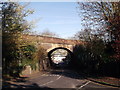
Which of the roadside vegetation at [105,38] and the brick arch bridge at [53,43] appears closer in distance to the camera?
the roadside vegetation at [105,38]

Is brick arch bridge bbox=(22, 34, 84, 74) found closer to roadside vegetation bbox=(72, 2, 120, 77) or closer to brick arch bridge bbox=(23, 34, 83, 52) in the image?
brick arch bridge bbox=(23, 34, 83, 52)

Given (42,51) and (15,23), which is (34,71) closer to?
(42,51)

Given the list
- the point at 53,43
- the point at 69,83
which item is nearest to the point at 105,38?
the point at 69,83

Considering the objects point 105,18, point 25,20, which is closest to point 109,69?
point 105,18

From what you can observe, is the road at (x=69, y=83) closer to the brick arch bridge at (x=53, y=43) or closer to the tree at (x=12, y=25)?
the tree at (x=12, y=25)

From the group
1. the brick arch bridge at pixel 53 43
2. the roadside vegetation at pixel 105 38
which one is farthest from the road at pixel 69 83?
the brick arch bridge at pixel 53 43

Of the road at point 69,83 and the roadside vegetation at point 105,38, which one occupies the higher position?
Answer: the roadside vegetation at point 105,38

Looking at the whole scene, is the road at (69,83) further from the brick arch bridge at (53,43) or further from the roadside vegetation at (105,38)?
the brick arch bridge at (53,43)

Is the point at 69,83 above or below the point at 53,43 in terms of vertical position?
below

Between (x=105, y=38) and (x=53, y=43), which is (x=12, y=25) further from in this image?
(x=53, y=43)

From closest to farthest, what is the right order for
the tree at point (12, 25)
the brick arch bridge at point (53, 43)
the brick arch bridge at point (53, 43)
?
the tree at point (12, 25) < the brick arch bridge at point (53, 43) < the brick arch bridge at point (53, 43)

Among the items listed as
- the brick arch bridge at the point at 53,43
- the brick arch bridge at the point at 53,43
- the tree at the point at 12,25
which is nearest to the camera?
the tree at the point at 12,25

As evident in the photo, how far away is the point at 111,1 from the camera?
15242mm

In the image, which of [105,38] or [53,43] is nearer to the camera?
[105,38]
